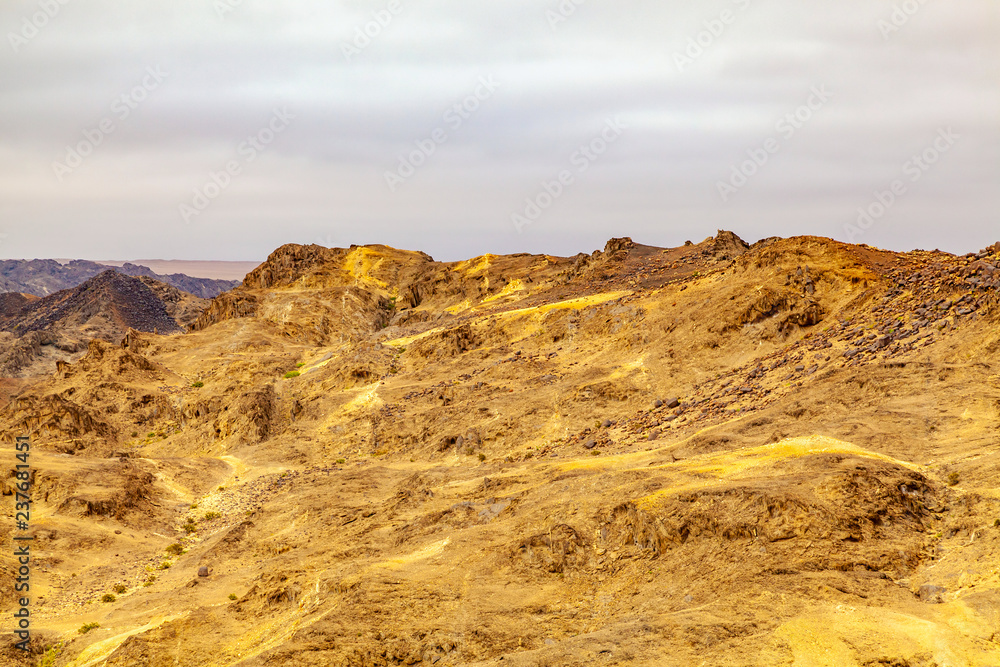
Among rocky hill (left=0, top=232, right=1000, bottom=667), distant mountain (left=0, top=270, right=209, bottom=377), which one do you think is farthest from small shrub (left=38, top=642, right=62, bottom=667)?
distant mountain (left=0, top=270, right=209, bottom=377)

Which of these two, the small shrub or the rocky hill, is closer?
the rocky hill

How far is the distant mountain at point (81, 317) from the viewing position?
3519 inches

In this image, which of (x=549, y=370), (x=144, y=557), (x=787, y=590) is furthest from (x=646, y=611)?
(x=549, y=370)

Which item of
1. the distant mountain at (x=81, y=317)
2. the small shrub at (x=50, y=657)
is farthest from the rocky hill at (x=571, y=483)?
the distant mountain at (x=81, y=317)

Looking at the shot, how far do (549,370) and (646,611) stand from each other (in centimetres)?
2505

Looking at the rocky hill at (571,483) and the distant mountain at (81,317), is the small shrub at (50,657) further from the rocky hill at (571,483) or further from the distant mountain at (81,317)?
the distant mountain at (81,317)

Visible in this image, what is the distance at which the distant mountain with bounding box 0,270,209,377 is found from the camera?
293 ft

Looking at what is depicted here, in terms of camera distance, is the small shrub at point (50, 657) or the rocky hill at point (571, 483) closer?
the rocky hill at point (571, 483)

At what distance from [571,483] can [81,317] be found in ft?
359

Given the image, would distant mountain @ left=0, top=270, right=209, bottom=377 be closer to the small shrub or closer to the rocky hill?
the rocky hill

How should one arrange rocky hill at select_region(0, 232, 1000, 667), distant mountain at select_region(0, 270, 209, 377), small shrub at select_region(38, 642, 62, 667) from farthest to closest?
1. distant mountain at select_region(0, 270, 209, 377)
2. small shrub at select_region(38, 642, 62, 667)
3. rocky hill at select_region(0, 232, 1000, 667)

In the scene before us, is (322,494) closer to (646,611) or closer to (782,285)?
(646,611)

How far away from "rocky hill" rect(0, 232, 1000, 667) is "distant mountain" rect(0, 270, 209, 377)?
4296 centimetres

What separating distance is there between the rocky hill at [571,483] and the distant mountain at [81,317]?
141ft
